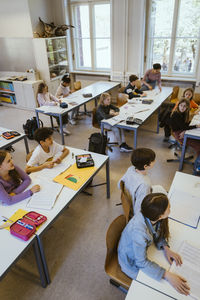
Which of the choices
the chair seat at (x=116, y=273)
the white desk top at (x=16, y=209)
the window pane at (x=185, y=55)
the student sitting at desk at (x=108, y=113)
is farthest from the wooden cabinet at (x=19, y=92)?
the chair seat at (x=116, y=273)

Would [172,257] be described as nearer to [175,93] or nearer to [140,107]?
[140,107]

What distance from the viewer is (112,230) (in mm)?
1761

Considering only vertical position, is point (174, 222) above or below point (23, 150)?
above

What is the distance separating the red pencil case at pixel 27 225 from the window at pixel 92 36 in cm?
608

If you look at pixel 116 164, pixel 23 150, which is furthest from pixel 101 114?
pixel 23 150

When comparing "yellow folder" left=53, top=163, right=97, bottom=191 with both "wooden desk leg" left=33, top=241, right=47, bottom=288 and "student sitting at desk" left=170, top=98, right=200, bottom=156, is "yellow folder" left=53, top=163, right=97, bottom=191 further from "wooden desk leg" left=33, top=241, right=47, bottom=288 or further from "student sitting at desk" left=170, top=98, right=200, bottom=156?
"student sitting at desk" left=170, top=98, right=200, bottom=156

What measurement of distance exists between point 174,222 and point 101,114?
2766mm

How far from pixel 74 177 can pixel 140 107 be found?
260cm

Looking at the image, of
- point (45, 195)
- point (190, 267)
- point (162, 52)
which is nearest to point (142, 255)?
point (190, 267)

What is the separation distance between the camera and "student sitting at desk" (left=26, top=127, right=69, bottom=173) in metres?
2.66

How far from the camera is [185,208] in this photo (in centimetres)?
198

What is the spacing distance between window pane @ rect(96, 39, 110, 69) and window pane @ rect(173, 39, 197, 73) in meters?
2.02

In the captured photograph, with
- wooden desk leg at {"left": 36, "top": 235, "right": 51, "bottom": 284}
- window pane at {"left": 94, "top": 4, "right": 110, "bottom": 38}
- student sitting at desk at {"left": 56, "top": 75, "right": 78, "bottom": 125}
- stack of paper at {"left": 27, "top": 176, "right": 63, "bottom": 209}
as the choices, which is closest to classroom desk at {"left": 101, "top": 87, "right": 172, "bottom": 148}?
student sitting at desk at {"left": 56, "top": 75, "right": 78, "bottom": 125}

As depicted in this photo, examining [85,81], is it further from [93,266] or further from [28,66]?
[93,266]
